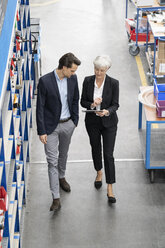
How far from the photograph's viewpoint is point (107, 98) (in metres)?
6.17

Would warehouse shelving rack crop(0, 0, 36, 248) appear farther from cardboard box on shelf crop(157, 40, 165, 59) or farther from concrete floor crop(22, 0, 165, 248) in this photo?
cardboard box on shelf crop(157, 40, 165, 59)

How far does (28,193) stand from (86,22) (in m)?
7.46

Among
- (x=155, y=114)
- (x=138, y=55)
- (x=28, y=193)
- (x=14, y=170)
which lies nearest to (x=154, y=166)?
(x=155, y=114)

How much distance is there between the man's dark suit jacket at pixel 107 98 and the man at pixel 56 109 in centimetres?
14

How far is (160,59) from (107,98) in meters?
3.17

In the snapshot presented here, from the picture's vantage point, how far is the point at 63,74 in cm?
582

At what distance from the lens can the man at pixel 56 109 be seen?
583 cm

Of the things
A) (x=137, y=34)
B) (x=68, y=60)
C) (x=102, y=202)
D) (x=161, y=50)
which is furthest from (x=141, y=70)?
(x=68, y=60)

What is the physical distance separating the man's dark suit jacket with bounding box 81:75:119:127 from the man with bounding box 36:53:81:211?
0.14 meters

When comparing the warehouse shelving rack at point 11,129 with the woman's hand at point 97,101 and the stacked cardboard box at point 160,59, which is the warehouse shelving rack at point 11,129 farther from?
the stacked cardboard box at point 160,59

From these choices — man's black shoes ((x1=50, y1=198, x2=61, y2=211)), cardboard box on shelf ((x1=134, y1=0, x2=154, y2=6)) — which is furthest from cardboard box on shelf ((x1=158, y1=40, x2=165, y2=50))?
man's black shoes ((x1=50, y1=198, x2=61, y2=211))

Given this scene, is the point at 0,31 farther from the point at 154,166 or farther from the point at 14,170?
the point at 154,166

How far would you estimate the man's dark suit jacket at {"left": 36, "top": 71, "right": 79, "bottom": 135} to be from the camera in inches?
230

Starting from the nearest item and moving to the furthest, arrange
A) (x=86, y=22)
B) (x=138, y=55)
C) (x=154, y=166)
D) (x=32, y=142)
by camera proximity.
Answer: (x=154, y=166) < (x=32, y=142) < (x=138, y=55) < (x=86, y=22)
